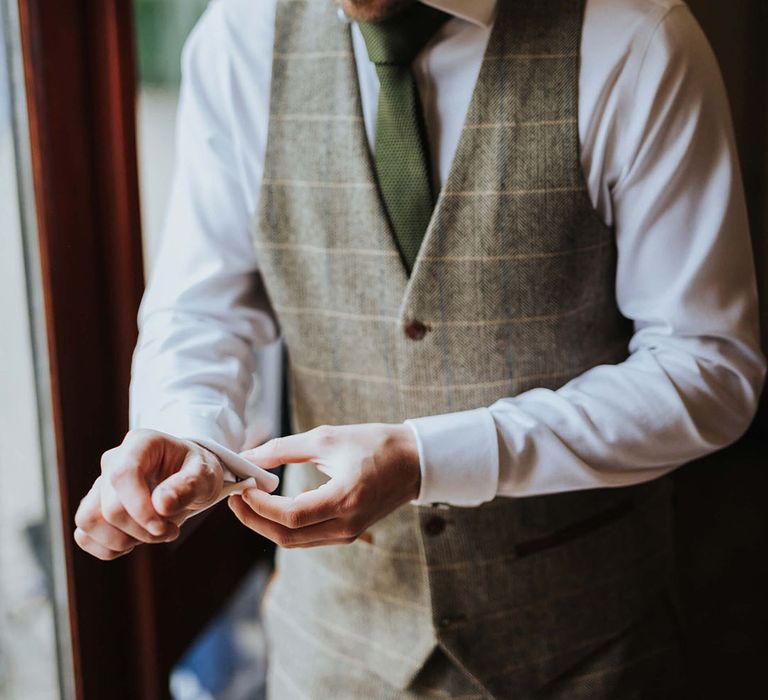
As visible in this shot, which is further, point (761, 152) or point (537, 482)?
point (761, 152)

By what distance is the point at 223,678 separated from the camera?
7.25 ft

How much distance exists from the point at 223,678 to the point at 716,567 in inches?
48.0

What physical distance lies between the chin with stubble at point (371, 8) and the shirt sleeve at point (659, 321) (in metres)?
0.27

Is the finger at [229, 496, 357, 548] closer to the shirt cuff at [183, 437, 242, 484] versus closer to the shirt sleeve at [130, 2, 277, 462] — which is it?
the shirt cuff at [183, 437, 242, 484]

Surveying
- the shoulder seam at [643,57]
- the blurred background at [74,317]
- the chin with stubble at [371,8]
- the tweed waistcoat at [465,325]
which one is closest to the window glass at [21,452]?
the blurred background at [74,317]

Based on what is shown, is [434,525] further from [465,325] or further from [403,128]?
[403,128]

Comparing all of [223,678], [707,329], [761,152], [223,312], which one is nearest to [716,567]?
[761,152]

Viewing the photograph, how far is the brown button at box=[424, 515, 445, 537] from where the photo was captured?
46.7 inches

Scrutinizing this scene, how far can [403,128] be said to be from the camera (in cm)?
113

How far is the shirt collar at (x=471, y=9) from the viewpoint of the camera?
43.8 inches

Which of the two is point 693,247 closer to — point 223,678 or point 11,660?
point 11,660

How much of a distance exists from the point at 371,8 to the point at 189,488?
0.58 m

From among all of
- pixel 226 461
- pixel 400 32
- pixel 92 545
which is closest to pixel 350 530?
pixel 226 461

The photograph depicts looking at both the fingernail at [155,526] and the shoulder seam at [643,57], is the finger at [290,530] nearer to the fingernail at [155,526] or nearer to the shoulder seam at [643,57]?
the fingernail at [155,526]
